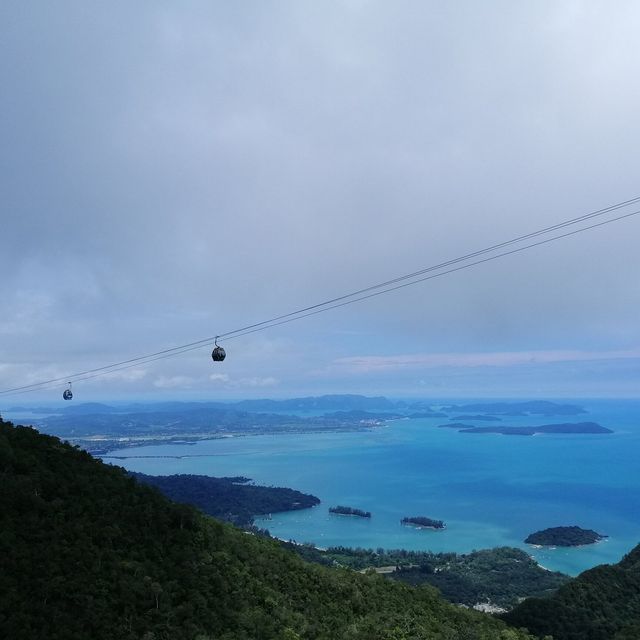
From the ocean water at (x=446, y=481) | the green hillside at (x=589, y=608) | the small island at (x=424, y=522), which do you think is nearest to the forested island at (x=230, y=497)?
the ocean water at (x=446, y=481)

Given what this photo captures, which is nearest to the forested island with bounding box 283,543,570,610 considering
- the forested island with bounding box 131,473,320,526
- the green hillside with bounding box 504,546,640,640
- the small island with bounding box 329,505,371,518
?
the green hillside with bounding box 504,546,640,640

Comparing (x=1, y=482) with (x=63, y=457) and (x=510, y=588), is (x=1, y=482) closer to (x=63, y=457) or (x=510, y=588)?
(x=63, y=457)

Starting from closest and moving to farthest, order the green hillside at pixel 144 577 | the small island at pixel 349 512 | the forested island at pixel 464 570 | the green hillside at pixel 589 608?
the green hillside at pixel 144 577 → the green hillside at pixel 589 608 → the forested island at pixel 464 570 → the small island at pixel 349 512

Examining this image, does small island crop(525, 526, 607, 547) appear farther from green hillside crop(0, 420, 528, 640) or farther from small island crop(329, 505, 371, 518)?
green hillside crop(0, 420, 528, 640)

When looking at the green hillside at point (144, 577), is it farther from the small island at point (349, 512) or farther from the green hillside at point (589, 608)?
the small island at point (349, 512)

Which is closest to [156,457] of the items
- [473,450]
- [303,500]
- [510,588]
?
[303,500]

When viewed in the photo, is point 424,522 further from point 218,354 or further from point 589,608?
point 218,354
